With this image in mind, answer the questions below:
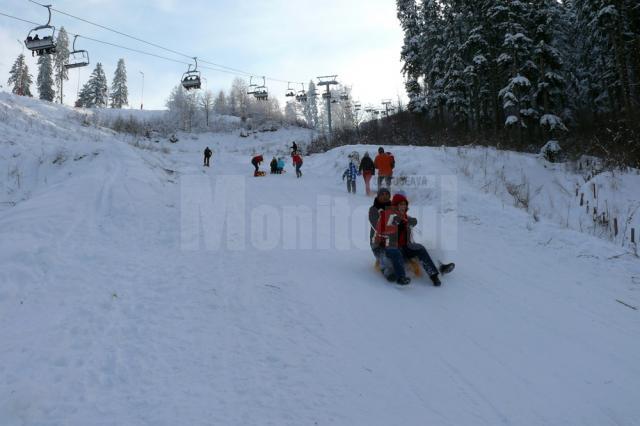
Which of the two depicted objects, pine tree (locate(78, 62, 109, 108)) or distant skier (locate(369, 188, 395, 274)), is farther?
pine tree (locate(78, 62, 109, 108))

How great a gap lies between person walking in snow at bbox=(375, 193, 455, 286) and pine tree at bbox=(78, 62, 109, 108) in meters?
81.0

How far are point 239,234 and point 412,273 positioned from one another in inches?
153

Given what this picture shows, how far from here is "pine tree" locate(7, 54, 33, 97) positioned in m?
69.0

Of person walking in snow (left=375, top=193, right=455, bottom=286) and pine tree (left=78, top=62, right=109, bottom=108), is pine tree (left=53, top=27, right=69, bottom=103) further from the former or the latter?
person walking in snow (left=375, top=193, right=455, bottom=286)

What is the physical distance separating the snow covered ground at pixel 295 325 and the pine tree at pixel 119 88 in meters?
87.7

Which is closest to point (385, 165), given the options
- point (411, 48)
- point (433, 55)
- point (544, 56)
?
point (544, 56)

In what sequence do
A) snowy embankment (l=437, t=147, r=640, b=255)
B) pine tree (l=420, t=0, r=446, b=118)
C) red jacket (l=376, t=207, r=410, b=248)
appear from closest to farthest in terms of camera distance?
red jacket (l=376, t=207, r=410, b=248)
snowy embankment (l=437, t=147, r=640, b=255)
pine tree (l=420, t=0, r=446, b=118)

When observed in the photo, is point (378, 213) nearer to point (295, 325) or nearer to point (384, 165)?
point (295, 325)

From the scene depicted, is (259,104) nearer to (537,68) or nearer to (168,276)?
(537,68)

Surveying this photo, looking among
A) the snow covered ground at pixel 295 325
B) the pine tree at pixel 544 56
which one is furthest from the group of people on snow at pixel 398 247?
the pine tree at pixel 544 56

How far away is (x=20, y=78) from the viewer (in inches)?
2714

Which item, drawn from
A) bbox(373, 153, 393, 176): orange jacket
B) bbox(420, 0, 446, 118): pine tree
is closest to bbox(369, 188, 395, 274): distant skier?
bbox(373, 153, 393, 176): orange jacket

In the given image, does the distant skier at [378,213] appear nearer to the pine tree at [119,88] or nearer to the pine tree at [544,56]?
the pine tree at [544,56]

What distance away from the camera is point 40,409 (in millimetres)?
Answer: 2891
